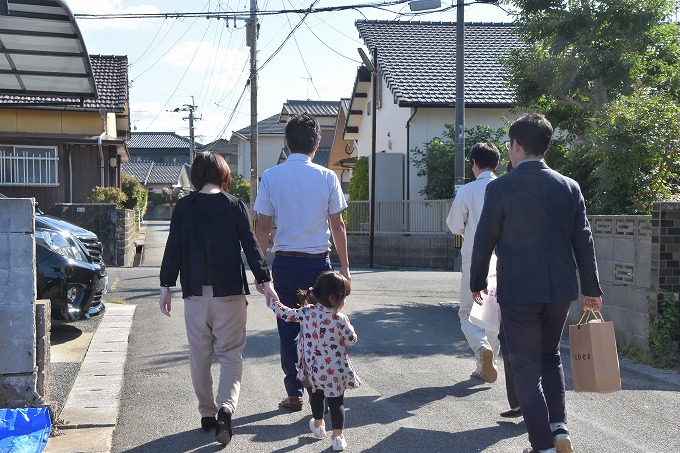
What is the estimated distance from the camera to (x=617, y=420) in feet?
16.2

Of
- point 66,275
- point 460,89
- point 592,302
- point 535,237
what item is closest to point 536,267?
point 535,237

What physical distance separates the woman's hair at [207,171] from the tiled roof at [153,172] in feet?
203

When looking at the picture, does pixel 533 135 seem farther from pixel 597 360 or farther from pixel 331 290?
pixel 331 290

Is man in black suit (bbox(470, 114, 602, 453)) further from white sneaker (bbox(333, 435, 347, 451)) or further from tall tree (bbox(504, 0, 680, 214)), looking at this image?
tall tree (bbox(504, 0, 680, 214))

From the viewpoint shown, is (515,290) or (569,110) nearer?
(515,290)

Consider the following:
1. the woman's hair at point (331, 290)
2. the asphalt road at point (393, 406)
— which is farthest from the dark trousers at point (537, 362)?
the woman's hair at point (331, 290)

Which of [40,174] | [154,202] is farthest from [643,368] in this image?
[154,202]

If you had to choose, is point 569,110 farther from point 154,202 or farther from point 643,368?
point 154,202

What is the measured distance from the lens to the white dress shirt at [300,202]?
498cm

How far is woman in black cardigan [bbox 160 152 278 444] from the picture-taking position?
4.59 m

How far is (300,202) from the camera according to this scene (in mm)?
4977

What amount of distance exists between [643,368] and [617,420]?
175cm

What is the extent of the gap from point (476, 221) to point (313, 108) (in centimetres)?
4457

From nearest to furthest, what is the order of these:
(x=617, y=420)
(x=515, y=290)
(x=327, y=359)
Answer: (x=515, y=290) < (x=327, y=359) < (x=617, y=420)
